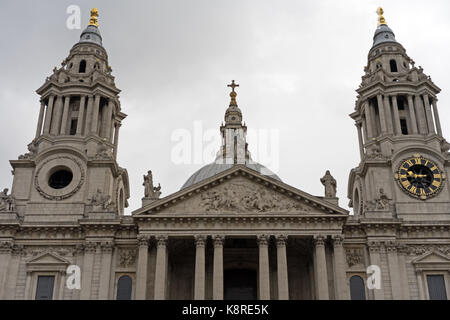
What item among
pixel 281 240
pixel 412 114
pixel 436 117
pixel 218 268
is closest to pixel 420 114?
pixel 412 114

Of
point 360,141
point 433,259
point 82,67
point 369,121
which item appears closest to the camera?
point 433,259

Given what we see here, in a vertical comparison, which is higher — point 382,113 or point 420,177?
point 382,113

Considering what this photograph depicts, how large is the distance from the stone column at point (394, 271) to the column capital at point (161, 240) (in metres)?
14.7

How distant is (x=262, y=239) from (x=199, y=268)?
450 cm

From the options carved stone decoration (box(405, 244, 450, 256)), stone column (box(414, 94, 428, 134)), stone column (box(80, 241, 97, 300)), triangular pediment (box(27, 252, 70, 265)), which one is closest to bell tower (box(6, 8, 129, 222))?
stone column (box(80, 241, 97, 300))

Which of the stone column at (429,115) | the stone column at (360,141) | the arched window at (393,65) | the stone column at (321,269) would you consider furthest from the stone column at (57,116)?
the stone column at (429,115)

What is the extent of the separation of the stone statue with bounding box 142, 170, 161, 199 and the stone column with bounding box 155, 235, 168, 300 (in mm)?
3716

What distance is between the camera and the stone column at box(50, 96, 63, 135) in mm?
47375

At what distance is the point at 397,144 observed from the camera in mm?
46688

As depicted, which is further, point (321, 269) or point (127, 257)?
point (127, 257)

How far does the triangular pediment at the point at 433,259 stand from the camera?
40656 mm

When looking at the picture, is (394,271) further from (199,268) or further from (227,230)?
(199,268)

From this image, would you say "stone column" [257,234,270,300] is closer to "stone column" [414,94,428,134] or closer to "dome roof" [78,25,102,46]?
"stone column" [414,94,428,134]

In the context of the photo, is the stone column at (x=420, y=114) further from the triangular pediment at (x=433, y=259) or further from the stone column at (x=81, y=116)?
the stone column at (x=81, y=116)
